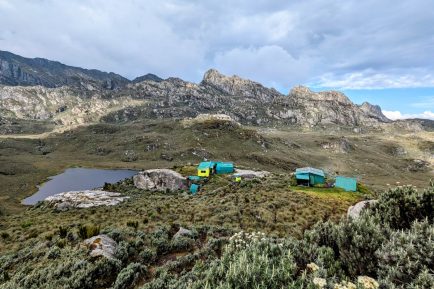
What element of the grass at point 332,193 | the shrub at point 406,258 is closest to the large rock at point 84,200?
the grass at point 332,193

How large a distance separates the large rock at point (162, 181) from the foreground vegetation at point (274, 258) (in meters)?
44.0

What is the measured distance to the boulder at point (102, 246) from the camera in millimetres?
14492

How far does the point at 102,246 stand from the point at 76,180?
140 metres

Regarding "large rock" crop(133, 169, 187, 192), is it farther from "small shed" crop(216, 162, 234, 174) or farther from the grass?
the grass

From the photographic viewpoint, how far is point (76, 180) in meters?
140

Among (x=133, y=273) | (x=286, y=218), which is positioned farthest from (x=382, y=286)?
(x=286, y=218)

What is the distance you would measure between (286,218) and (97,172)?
152813mm

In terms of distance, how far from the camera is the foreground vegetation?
21.5 ft

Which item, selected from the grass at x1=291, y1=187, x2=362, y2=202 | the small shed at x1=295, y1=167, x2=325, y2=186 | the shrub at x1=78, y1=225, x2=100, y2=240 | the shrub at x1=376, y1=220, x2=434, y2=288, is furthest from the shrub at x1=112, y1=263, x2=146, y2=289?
the small shed at x1=295, y1=167, x2=325, y2=186

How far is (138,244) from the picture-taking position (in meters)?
16.4

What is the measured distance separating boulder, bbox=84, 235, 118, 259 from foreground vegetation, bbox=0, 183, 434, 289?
1.26ft

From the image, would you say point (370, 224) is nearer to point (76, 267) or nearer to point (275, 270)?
point (275, 270)

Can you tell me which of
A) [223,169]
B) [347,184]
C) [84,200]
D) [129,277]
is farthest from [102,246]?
[223,169]

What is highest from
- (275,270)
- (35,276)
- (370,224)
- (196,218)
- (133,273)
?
(370,224)
